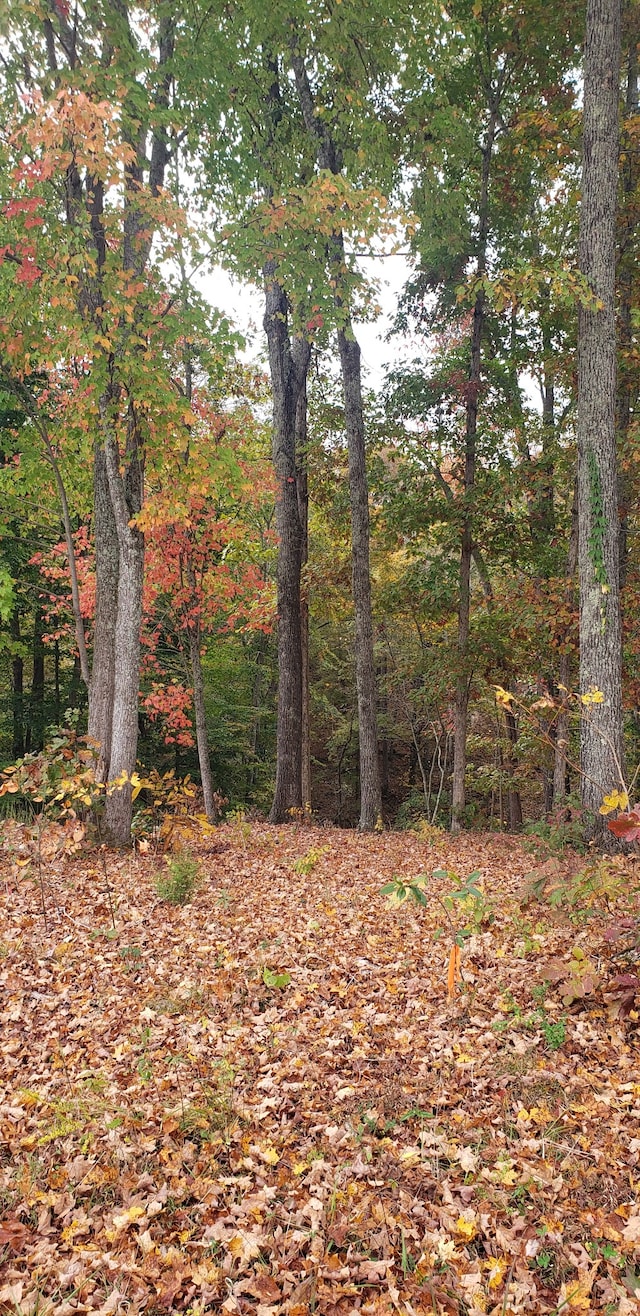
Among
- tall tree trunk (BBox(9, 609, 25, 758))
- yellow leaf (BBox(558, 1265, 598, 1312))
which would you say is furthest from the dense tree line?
yellow leaf (BBox(558, 1265, 598, 1312))

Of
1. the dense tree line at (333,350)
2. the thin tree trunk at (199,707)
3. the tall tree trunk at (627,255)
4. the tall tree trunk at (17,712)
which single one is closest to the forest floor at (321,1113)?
the dense tree line at (333,350)

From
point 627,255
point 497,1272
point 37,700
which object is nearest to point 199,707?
point 37,700

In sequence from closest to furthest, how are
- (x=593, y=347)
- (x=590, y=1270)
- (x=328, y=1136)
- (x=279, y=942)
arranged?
(x=590, y=1270) < (x=328, y=1136) < (x=279, y=942) < (x=593, y=347)

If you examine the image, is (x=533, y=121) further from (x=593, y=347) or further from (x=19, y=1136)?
(x=19, y=1136)

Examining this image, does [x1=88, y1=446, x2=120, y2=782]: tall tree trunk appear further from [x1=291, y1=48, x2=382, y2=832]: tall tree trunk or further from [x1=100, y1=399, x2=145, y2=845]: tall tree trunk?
[x1=291, y1=48, x2=382, y2=832]: tall tree trunk

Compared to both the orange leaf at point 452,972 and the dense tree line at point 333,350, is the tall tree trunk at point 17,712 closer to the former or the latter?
the dense tree line at point 333,350

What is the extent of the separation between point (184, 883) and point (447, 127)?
9969mm

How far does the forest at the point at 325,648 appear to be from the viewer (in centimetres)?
278

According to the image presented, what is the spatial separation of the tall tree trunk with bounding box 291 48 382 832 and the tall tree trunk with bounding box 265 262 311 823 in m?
1.46

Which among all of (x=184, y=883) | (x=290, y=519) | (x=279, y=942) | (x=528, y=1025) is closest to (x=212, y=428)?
(x=290, y=519)

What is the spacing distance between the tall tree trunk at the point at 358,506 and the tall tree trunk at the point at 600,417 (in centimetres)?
349

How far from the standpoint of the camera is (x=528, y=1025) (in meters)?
3.81

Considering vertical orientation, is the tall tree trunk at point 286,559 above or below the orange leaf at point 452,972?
above

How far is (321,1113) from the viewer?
3.29 metres
